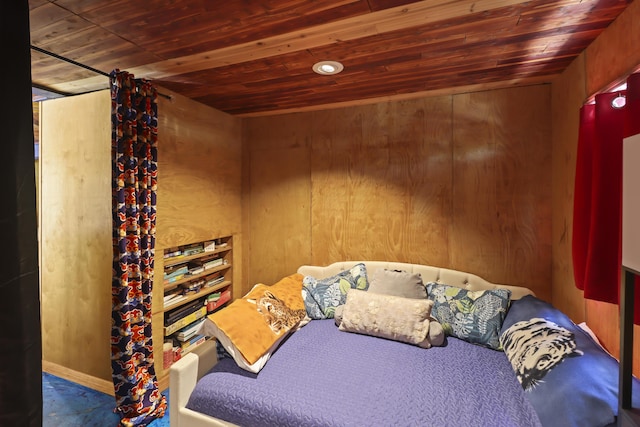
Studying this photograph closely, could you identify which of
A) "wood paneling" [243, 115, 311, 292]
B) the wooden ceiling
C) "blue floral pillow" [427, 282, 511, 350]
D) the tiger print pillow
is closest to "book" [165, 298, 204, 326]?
"wood paneling" [243, 115, 311, 292]

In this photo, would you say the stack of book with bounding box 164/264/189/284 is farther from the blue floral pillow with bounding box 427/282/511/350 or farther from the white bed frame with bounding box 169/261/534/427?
the blue floral pillow with bounding box 427/282/511/350

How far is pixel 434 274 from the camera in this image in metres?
2.34

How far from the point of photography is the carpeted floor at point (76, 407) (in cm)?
186

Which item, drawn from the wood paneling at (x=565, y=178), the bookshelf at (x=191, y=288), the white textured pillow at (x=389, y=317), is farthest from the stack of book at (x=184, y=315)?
the wood paneling at (x=565, y=178)

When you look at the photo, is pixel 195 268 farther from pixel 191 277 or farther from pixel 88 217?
pixel 88 217

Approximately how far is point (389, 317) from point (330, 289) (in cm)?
56

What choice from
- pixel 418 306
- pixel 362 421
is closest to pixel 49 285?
pixel 362 421

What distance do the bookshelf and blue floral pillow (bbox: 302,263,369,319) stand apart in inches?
33.7

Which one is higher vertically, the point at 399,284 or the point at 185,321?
the point at 399,284

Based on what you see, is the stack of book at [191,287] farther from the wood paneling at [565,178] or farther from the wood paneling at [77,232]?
the wood paneling at [565,178]

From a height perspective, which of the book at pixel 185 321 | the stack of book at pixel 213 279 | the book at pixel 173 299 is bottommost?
the book at pixel 185 321

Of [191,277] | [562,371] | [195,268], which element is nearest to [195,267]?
[195,268]

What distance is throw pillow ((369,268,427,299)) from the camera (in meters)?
2.15

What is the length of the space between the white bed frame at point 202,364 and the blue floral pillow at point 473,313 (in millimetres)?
164
